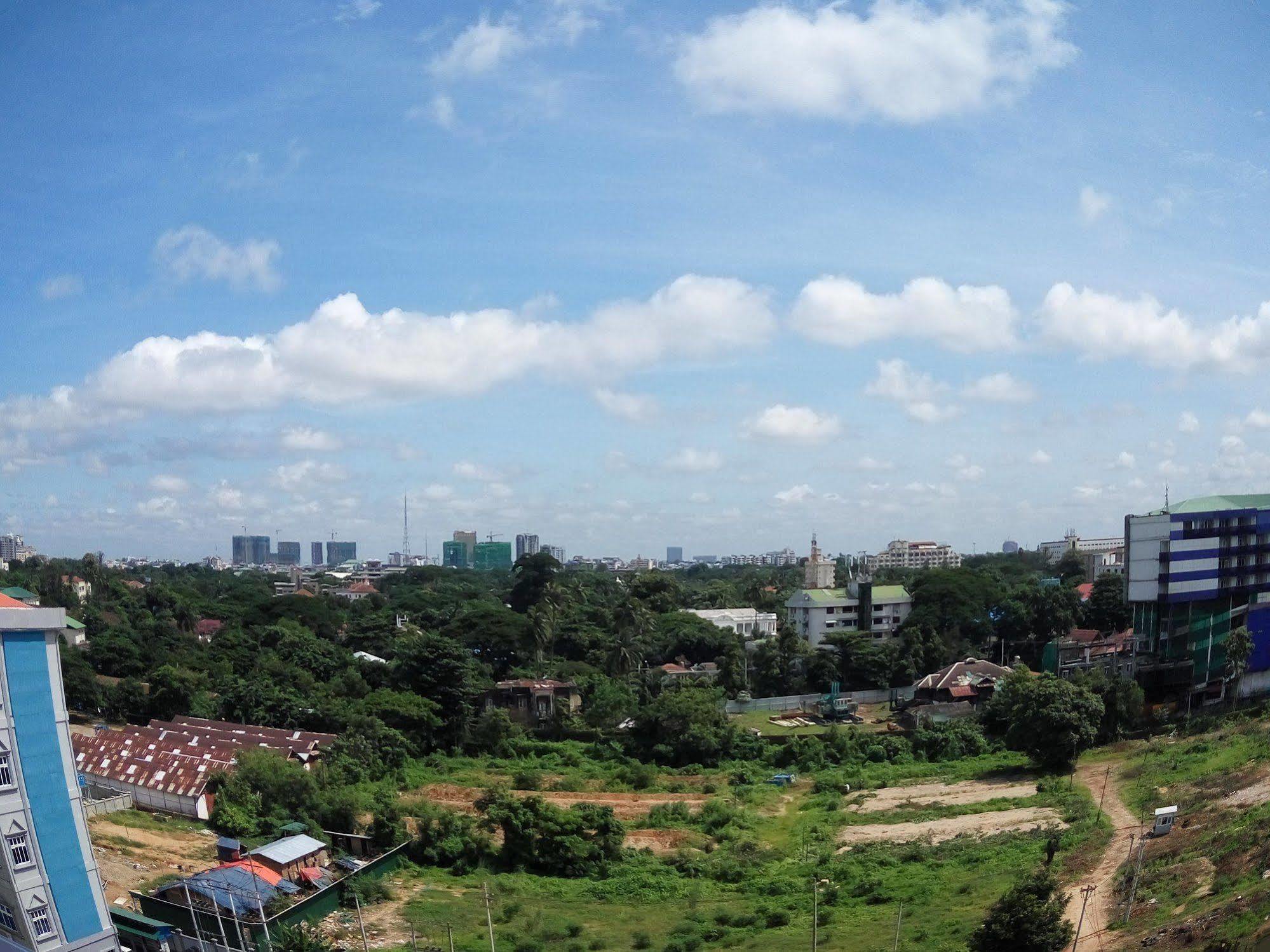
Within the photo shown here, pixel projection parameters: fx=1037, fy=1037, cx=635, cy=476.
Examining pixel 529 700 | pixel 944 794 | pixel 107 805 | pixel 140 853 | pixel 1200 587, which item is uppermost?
pixel 1200 587

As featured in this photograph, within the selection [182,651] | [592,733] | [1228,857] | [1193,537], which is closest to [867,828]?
[1228,857]

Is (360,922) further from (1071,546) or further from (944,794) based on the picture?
(1071,546)

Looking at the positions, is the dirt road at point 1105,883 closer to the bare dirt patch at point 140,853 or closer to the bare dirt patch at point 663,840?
the bare dirt patch at point 663,840

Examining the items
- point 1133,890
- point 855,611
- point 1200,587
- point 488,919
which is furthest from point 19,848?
point 855,611

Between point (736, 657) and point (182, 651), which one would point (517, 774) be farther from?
point (182, 651)

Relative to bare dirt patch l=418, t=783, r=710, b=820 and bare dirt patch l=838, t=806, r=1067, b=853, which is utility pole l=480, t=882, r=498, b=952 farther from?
bare dirt patch l=838, t=806, r=1067, b=853

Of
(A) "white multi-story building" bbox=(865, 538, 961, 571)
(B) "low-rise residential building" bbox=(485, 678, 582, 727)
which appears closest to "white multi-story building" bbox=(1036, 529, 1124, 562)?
(A) "white multi-story building" bbox=(865, 538, 961, 571)
